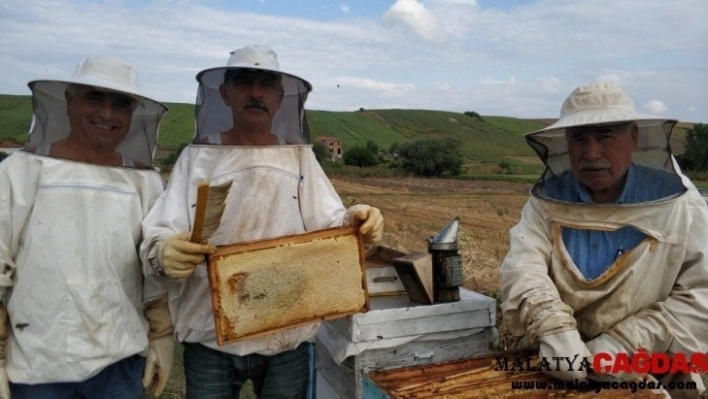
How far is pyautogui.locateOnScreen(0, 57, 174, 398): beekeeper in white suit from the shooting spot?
253cm

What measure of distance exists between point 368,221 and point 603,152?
119 cm

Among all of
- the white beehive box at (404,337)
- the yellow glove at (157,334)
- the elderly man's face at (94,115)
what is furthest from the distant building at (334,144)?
the elderly man's face at (94,115)

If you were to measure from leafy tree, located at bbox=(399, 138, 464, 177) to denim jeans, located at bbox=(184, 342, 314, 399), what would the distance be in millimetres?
41199

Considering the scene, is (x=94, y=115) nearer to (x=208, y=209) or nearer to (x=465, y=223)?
(x=208, y=209)

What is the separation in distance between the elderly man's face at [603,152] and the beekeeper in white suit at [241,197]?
1.04 metres

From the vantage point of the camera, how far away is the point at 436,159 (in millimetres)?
43688

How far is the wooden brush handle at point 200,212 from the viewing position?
6.88 feet

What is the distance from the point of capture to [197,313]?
2.69 meters

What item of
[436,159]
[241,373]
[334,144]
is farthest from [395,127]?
[241,373]

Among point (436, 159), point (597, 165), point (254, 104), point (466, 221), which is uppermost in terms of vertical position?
point (254, 104)

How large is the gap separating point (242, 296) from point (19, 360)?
1.06 m

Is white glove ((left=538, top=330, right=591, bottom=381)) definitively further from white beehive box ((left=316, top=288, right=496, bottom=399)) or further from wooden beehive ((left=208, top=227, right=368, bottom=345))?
wooden beehive ((left=208, top=227, right=368, bottom=345))

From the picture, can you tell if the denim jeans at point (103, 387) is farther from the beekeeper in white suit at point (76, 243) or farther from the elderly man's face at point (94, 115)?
the elderly man's face at point (94, 115)

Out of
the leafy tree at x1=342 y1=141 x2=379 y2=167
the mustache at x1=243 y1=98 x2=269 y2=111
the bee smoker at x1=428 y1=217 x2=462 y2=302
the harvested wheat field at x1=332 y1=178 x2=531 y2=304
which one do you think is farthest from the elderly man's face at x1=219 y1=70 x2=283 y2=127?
the leafy tree at x1=342 y1=141 x2=379 y2=167
